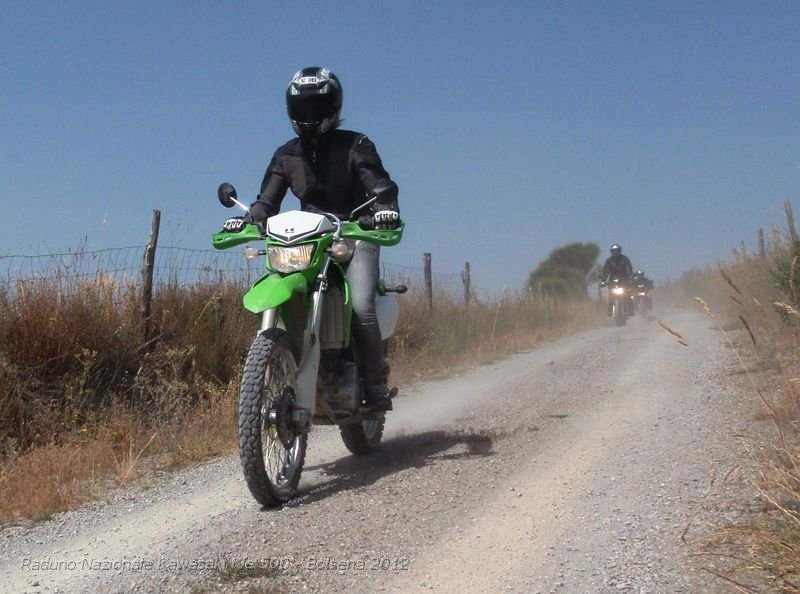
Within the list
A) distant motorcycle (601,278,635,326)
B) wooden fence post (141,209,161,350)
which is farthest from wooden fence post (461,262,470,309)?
wooden fence post (141,209,161,350)

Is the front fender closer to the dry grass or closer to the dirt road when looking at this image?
the dirt road

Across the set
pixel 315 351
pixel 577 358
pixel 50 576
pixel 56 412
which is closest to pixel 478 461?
pixel 315 351

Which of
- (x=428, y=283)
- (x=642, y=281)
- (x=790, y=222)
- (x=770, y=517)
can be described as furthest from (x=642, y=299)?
(x=770, y=517)

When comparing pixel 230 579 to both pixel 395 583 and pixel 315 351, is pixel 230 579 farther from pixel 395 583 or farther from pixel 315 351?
pixel 315 351

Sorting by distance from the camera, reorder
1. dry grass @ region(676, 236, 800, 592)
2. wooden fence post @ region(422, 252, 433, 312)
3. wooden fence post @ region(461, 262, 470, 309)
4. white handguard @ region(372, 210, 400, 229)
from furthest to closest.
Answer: wooden fence post @ region(461, 262, 470, 309) < wooden fence post @ region(422, 252, 433, 312) < white handguard @ region(372, 210, 400, 229) < dry grass @ region(676, 236, 800, 592)

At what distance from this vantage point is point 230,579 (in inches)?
145

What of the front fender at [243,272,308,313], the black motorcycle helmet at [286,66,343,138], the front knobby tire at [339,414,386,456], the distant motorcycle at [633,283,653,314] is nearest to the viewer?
the front fender at [243,272,308,313]

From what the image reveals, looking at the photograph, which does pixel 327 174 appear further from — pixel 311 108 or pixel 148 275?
pixel 148 275

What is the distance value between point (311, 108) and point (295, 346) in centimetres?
155

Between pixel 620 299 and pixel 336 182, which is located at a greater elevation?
pixel 336 182

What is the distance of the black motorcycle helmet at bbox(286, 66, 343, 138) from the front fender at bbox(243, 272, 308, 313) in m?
1.15

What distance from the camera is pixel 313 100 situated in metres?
5.57

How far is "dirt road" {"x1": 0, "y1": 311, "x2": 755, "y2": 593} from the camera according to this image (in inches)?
145

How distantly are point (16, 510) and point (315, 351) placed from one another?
210cm
